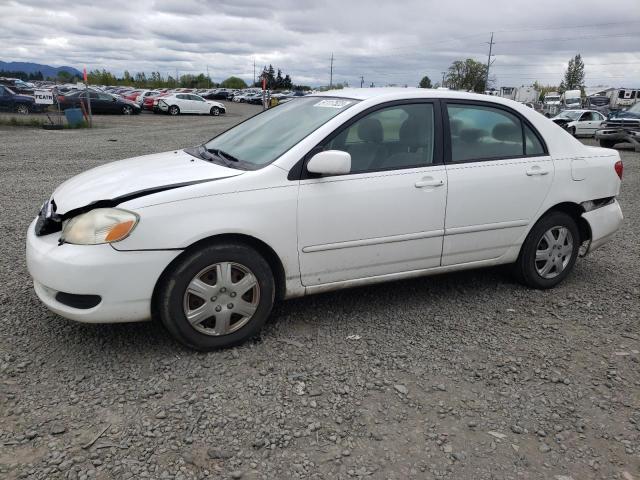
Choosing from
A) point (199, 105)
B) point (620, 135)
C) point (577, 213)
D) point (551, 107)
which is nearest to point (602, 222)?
point (577, 213)

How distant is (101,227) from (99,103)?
98.7ft

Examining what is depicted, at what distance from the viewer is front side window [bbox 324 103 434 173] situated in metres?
3.69

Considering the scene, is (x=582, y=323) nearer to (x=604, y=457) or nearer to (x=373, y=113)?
(x=604, y=457)

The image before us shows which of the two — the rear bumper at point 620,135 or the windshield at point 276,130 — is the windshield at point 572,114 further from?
the windshield at point 276,130

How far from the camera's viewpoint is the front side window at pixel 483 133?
4.07 m

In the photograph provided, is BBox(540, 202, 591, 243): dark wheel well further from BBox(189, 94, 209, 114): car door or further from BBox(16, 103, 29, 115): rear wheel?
BBox(189, 94, 209, 114): car door

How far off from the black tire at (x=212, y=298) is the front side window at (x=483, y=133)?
66.3 inches

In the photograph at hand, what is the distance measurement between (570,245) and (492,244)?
2.87ft

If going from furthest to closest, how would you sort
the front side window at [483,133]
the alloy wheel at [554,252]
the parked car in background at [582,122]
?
the parked car in background at [582,122] < the alloy wheel at [554,252] < the front side window at [483,133]

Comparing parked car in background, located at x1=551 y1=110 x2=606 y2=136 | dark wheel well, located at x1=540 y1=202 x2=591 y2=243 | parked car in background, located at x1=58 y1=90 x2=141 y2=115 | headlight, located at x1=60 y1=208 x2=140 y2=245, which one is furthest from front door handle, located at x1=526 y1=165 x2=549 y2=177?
parked car in background, located at x1=58 y1=90 x2=141 y2=115

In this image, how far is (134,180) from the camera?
11.2 ft

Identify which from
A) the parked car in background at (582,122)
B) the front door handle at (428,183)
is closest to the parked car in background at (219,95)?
the parked car in background at (582,122)

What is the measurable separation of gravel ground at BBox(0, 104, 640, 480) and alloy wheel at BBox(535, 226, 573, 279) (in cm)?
20

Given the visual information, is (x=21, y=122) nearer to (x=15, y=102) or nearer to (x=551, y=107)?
(x=15, y=102)
